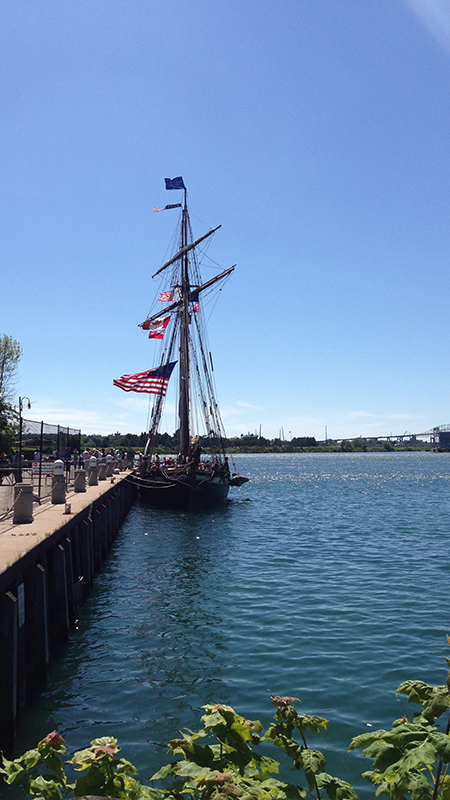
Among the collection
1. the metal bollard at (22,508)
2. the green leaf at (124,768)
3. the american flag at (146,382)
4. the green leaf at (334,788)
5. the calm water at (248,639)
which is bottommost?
the calm water at (248,639)

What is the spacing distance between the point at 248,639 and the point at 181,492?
86.3 ft

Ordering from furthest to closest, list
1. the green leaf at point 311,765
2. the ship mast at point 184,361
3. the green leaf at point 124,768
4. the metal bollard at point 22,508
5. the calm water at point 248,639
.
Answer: the ship mast at point 184,361 < the metal bollard at point 22,508 < the calm water at point 248,639 < the green leaf at point 311,765 < the green leaf at point 124,768

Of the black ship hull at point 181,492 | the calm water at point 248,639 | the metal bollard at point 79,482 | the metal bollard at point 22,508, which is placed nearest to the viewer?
the calm water at point 248,639

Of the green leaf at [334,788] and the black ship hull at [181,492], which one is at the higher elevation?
the green leaf at [334,788]

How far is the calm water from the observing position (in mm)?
8961

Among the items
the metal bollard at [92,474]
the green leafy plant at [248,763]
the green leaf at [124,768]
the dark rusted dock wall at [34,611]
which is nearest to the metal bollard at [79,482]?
the metal bollard at [92,474]

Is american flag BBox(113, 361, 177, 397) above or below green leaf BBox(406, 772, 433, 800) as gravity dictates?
above

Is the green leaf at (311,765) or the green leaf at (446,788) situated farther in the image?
Result: the green leaf at (311,765)

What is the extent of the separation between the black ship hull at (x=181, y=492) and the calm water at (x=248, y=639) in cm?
1289

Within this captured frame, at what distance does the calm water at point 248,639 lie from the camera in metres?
8.96

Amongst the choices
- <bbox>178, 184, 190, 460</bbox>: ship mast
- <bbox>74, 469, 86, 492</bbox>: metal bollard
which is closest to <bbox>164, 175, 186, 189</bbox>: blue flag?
<bbox>178, 184, 190, 460</bbox>: ship mast

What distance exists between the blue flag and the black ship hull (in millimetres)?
23916

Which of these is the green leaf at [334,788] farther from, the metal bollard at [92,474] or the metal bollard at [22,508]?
the metal bollard at [92,474]

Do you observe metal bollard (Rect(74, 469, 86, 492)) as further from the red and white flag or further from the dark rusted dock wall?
the red and white flag
